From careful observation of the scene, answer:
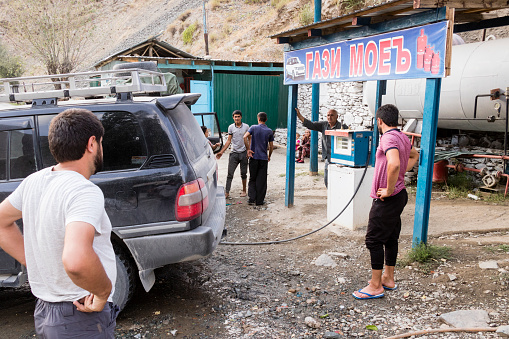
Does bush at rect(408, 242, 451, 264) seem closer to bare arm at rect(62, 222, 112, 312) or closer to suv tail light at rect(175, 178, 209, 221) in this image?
suv tail light at rect(175, 178, 209, 221)

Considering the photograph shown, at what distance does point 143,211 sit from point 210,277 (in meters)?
1.49

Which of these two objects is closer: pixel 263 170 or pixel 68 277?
pixel 68 277

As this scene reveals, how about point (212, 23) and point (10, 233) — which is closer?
point (10, 233)

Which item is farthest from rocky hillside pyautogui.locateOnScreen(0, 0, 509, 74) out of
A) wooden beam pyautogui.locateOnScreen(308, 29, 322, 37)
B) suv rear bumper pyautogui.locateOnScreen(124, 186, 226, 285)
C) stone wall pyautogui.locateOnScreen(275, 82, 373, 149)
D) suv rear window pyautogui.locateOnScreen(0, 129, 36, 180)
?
suv rear bumper pyautogui.locateOnScreen(124, 186, 226, 285)

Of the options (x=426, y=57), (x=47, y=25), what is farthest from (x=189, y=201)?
(x=47, y=25)

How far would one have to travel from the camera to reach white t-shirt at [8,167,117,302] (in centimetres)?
165

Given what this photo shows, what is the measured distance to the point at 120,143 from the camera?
360cm

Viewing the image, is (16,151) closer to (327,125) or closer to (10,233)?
(10,233)

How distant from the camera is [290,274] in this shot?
15.6 feet

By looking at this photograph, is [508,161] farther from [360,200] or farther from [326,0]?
[326,0]

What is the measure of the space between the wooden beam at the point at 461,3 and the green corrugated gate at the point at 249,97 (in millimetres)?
12939

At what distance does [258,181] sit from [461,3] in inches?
178

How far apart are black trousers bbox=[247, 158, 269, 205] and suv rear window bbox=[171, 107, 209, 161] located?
131 inches

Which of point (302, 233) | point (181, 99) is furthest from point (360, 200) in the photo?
point (181, 99)
